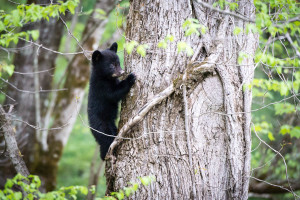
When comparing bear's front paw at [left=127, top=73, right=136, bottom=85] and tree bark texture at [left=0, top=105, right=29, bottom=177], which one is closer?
bear's front paw at [left=127, top=73, right=136, bottom=85]

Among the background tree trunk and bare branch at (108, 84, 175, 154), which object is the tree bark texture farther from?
the background tree trunk

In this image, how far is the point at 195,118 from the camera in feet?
9.55

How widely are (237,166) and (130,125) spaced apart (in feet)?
4.03

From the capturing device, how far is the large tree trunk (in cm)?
288

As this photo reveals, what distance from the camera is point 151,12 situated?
10.1 feet

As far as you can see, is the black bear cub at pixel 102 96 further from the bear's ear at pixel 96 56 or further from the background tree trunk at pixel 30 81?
the background tree trunk at pixel 30 81

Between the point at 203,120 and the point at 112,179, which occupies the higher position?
the point at 203,120

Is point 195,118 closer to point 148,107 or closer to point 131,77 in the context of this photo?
point 148,107

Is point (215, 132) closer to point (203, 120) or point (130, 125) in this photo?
point (203, 120)

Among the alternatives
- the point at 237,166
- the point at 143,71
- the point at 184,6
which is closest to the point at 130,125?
the point at 143,71

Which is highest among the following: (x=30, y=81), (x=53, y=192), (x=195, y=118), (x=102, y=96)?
(x=30, y=81)

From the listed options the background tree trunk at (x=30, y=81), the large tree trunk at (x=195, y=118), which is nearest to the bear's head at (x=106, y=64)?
the large tree trunk at (x=195, y=118)

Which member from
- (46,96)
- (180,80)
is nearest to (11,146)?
(180,80)

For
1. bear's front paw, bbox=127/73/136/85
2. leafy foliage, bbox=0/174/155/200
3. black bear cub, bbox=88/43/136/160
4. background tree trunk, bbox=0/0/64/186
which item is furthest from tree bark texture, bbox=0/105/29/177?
background tree trunk, bbox=0/0/64/186
